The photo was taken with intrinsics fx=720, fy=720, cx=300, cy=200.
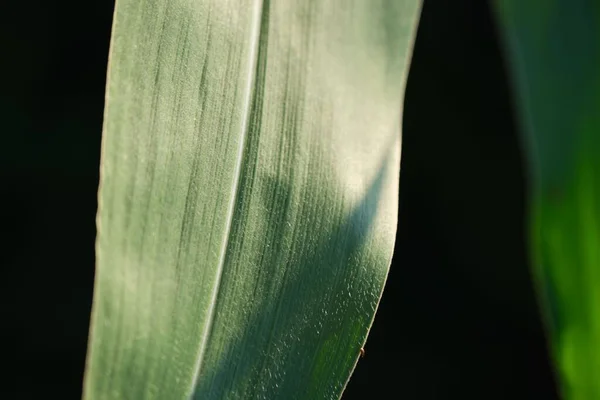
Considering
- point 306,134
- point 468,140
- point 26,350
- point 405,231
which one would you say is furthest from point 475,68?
point 306,134

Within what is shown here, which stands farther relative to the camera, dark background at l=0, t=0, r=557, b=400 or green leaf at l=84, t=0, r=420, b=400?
dark background at l=0, t=0, r=557, b=400

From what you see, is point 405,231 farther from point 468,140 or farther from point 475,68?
point 475,68

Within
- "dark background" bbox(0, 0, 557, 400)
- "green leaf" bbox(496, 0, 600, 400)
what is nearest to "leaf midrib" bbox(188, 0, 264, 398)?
"green leaf" bbox(496, 0, 600, 400)

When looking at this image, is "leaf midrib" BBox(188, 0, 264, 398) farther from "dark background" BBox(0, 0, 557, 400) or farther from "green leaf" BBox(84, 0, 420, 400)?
"dark background" BBox(0, 0, 557, 400)

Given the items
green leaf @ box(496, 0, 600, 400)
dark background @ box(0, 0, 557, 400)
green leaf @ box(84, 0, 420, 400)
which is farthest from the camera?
dark background @ box(0, 0, 557, 400)

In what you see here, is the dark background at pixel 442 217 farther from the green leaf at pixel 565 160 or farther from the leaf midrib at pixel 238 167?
the leaf midrib at pixel 238 167

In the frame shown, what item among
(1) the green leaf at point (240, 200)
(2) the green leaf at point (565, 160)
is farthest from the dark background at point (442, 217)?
(1) the green leaf at point (240, 200)

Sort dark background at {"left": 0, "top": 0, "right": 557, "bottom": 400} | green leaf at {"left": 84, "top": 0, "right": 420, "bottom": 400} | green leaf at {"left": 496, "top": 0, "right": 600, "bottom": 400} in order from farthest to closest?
1. dark background at {"left": 0, "top": 0, "right": 557, "bottom": 400}
2. green leaf at {"left": 496, "top": 0, "right": 600, "bottom": 400}
3. green leaf at {"left": 84, "top": 0, "right": 420, "bottom": 400}
